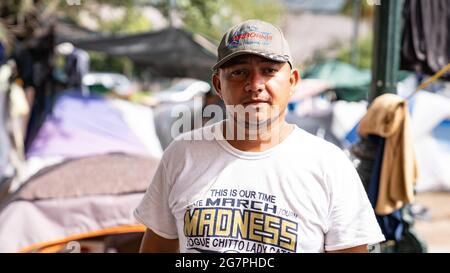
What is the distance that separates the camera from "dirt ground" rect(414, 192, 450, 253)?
6.09 m

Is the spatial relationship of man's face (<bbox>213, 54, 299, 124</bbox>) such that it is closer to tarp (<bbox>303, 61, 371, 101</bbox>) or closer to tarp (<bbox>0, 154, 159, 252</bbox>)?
tarp (<bbox>0, 154, 159, 252</bbox>)

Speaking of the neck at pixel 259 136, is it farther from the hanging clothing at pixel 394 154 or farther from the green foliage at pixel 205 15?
the green foliage at pixel 205 15

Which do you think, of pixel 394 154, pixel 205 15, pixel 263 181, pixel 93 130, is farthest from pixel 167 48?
pixel 263 181

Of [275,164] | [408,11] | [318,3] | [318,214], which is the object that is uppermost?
[408,11]

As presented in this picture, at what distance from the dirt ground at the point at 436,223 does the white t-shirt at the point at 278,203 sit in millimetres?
4561

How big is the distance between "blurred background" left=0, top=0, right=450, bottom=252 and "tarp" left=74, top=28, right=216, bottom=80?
0.02 metres

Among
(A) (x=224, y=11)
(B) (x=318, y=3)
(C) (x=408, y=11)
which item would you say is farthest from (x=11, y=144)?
(B) (x=318, y=3)

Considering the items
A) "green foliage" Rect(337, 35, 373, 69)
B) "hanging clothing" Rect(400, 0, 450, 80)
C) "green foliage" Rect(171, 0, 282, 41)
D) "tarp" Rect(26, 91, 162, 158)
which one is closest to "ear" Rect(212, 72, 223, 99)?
"hanging clothing" Rect(400, 0, 450, 80)

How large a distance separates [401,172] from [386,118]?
310 millimetres

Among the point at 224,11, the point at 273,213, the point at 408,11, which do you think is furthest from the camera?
the point at 224,11

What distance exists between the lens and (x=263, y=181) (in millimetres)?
1597

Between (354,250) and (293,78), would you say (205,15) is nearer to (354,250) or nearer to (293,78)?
(293,78)
